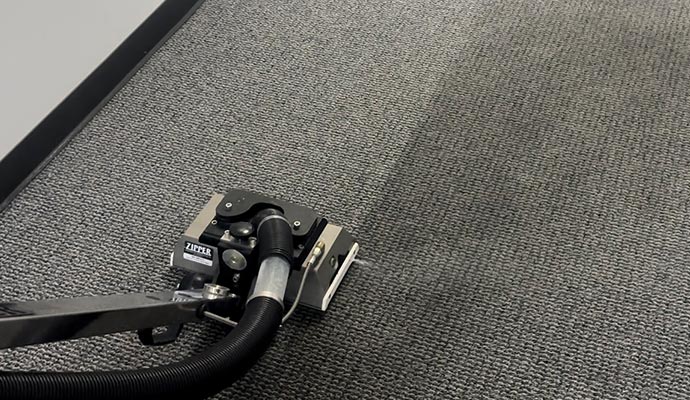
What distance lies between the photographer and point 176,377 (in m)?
1.05

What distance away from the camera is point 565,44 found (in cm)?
219

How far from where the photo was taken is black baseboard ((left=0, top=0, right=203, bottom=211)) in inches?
69.3

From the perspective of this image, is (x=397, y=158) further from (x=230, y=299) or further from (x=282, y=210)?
(x=230, y=299)

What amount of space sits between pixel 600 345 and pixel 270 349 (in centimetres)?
56

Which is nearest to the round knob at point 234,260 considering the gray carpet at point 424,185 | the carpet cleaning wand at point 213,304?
the carpet cleaning wand at point 213,304

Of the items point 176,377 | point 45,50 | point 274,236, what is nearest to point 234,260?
point 274,236

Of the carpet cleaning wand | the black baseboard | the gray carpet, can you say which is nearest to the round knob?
the carpet cleaning wand

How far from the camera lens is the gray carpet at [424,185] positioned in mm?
1444

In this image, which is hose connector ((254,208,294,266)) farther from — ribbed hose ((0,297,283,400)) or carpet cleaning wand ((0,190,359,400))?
ribbed hose ((0,297,283,400))

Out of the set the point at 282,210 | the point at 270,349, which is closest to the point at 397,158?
the point at 282,210

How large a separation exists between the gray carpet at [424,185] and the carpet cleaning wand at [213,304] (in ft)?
0.25

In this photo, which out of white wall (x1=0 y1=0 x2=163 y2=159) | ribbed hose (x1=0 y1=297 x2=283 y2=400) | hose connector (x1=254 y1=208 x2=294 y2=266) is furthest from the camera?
white wall (x1=0 y1=0 x2=163 y2=159)

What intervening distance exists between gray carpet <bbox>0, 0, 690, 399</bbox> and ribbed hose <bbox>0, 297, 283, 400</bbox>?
8.4 inches

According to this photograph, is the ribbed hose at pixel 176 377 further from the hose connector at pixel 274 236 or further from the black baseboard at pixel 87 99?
the black baseboard at pixel 87 99
